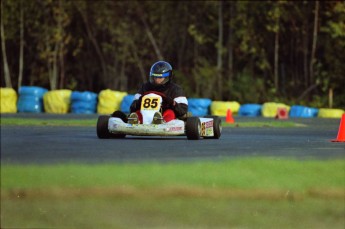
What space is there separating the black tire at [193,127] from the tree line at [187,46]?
73.9 ft

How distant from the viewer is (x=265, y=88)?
41.8 meters

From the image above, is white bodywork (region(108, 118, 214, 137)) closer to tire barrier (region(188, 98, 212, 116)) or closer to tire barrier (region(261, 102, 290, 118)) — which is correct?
tire barrier (region(188, 98, 212, 116))

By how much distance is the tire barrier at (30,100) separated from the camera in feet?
113

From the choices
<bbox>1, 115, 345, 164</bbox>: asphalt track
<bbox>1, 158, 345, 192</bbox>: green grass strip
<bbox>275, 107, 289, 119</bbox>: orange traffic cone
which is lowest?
<bbox>275, 107, 289, 119</bbox>: orange traffic cone

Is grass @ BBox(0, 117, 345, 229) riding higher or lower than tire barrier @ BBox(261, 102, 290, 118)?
higher

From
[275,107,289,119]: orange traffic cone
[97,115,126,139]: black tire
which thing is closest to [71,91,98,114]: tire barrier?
[275,107,289,119]: orange traffic cone

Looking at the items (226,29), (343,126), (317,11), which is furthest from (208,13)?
(343,126)

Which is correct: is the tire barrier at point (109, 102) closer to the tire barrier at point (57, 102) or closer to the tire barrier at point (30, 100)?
the tire barrier at point (57, 102)

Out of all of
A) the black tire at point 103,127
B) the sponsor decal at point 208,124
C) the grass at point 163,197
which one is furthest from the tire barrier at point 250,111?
the grass at point 163,197

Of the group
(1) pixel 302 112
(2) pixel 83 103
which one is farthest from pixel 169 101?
(2) pixel 83 103

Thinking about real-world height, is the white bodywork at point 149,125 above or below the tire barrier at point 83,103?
above

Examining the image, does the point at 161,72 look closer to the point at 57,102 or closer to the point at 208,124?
the point at 208,124

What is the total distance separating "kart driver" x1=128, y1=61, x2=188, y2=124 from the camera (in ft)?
50.8

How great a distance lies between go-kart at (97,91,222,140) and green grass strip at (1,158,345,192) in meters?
3.87
